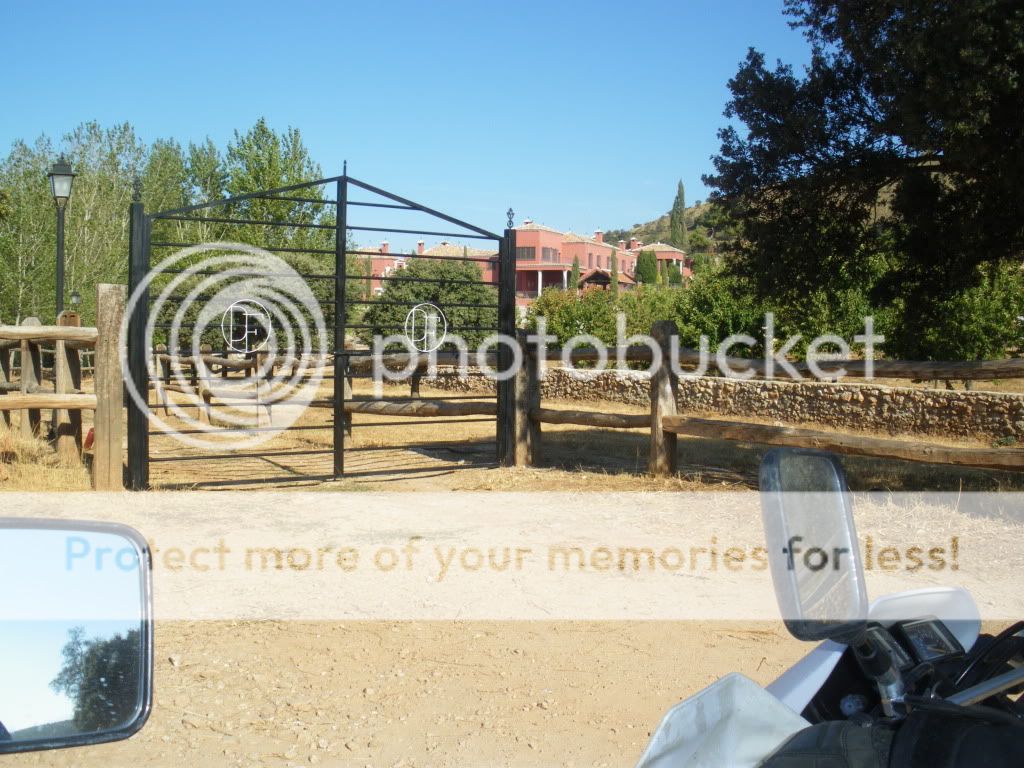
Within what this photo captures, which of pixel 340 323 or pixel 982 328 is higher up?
pixel 982 328

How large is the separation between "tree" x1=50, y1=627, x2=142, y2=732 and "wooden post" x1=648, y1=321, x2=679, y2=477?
706 cm

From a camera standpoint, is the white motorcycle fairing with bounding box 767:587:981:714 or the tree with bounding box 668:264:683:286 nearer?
the white motorcycle fairing with bounding box 767:587:981:714

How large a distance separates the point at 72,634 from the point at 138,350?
255 inches

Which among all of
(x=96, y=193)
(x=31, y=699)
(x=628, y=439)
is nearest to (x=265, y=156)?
(x=96, y=193)

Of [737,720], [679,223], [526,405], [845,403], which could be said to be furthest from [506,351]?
[679,223]

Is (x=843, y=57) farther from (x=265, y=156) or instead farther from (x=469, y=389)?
(x=265, y=156)

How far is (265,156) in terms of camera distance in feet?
96.8

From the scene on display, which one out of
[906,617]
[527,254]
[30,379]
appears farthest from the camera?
[527,254]

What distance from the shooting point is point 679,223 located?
116m

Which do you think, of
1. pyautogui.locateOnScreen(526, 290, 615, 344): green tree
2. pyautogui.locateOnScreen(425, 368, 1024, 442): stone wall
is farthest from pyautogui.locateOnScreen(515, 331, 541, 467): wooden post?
pyautogui.locateOnScreen(526, 290, 615, 344): green tree

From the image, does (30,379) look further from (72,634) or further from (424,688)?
(72,634)

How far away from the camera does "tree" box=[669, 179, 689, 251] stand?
11038cm

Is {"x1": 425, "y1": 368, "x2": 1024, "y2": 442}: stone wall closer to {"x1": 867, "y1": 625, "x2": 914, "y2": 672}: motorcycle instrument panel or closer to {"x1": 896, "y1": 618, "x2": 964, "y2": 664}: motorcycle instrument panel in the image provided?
{"x1": 896, "y1": 618, "x2": 964, "y2": 664}: motorcycle instrument panel

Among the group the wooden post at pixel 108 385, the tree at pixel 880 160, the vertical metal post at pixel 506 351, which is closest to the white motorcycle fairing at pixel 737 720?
the tree at pixel 880 160
